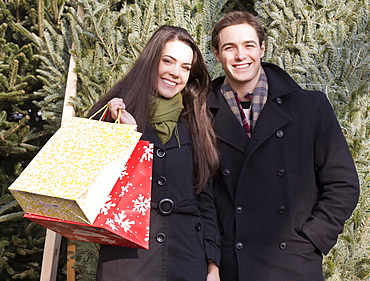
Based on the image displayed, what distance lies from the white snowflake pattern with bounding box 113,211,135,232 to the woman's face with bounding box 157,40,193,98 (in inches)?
31.2

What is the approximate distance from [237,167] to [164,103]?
550 mm

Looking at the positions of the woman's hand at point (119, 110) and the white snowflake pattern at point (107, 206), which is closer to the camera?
the white snowflake pattern at point (107, 206)

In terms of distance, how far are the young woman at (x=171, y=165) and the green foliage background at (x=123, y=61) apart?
1089mm

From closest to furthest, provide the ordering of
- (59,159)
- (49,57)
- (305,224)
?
(59,159)
(305,224)
(49,57)

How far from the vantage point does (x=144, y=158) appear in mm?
2273

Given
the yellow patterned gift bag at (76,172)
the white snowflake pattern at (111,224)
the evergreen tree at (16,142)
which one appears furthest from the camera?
the evergreen tree at (16,142)

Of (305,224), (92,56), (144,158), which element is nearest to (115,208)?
(144,158)

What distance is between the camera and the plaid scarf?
2729 millimetres

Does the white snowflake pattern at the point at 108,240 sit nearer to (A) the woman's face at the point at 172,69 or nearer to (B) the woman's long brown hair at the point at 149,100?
(B) the woman's long brown hair at the point at 149,100

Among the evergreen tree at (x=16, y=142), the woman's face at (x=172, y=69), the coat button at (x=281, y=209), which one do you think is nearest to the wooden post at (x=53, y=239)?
the evergreen tree at (x=16, y=142)

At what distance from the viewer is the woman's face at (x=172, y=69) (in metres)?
2.60

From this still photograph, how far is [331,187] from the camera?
97.4 inches

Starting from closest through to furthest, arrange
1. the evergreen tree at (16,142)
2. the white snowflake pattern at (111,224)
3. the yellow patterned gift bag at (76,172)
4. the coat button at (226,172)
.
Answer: the yellow patterned gift bag at (76,172) → the white snowflake pattern at (111,224) → the coat button at (226,172) → the evergreen tree at (16,142)

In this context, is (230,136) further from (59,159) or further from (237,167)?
(59,159)
